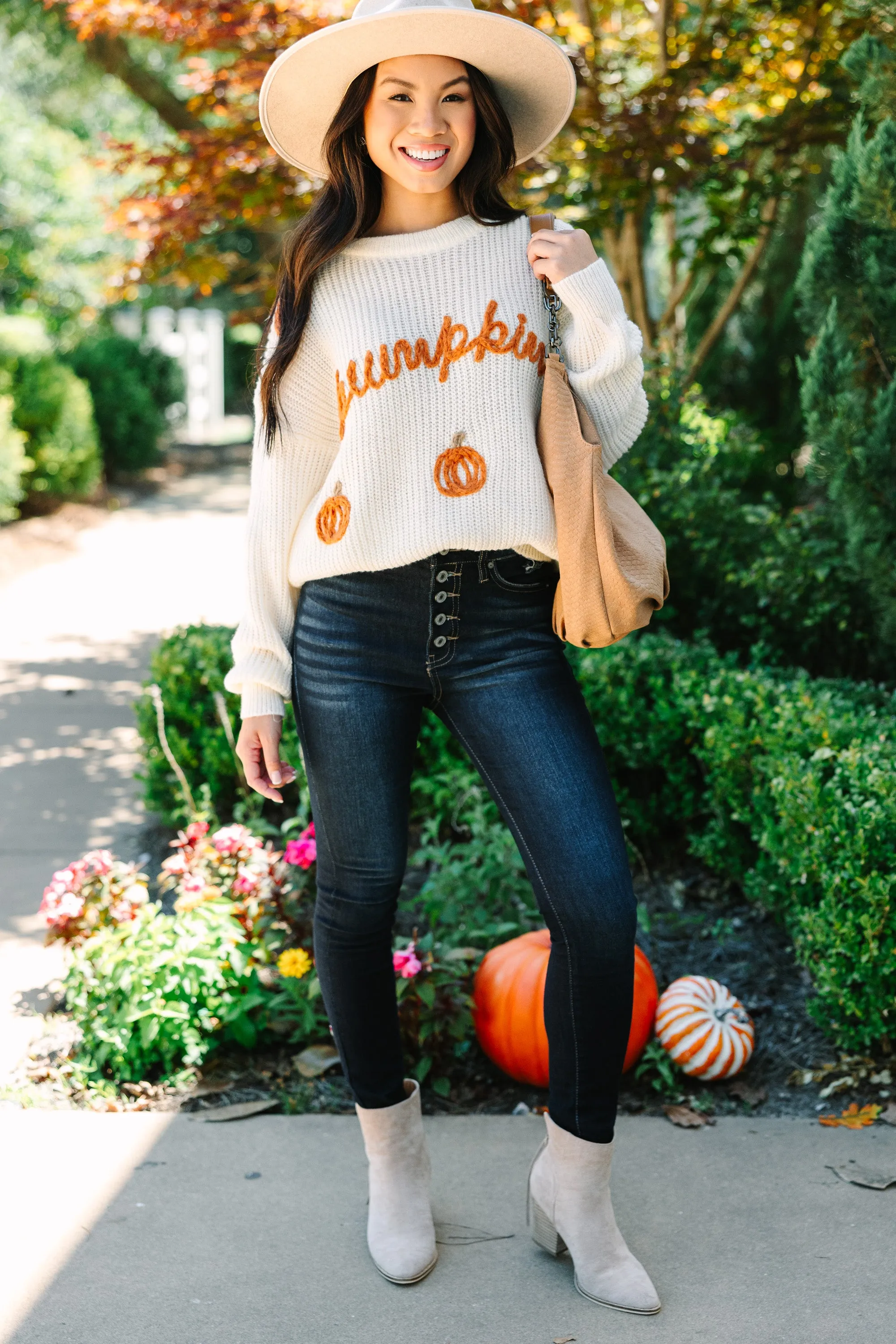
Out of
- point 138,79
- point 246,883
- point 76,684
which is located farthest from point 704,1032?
point 138,79

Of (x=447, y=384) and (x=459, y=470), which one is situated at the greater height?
(x=447, y=384)

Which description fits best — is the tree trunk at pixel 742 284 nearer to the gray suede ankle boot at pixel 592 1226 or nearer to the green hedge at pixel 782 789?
the green hedge at pixel 782 789

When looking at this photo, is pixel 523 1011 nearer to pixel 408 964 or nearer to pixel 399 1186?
pixel 408 964

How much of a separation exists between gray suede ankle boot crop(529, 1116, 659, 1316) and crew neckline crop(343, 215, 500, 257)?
1437 mm

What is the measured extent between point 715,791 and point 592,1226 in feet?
4.85

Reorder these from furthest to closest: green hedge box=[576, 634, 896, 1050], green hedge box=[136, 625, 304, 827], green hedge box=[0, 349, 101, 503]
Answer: green hedge box=[0, 349, 101, 503] → green hedge box=[136, 625, 304, 827] → green hedge box=[576, 634, 896, 1050]

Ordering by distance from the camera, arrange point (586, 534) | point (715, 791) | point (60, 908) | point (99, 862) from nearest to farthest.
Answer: point (586, 534) < point (60, 908) < point (99, 862) < point (715, 791)

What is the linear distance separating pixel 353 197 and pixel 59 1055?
2.01m

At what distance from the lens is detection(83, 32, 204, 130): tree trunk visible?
8203 millimetres

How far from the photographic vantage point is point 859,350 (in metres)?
3.40

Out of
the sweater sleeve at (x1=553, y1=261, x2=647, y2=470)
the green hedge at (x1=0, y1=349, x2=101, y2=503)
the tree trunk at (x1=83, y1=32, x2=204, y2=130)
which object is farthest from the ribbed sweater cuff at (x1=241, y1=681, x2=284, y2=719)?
the green hedge at (x1=0, y1=349, x2=101, y2=503)

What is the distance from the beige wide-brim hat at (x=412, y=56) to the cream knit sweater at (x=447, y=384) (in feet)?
0.87

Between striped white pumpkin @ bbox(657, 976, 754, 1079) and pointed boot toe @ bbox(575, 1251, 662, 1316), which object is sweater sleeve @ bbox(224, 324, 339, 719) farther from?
striped white pumpkin @ bbox(657, 976, 754, 1079)

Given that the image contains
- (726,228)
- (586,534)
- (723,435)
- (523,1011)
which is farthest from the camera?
(726,228)
